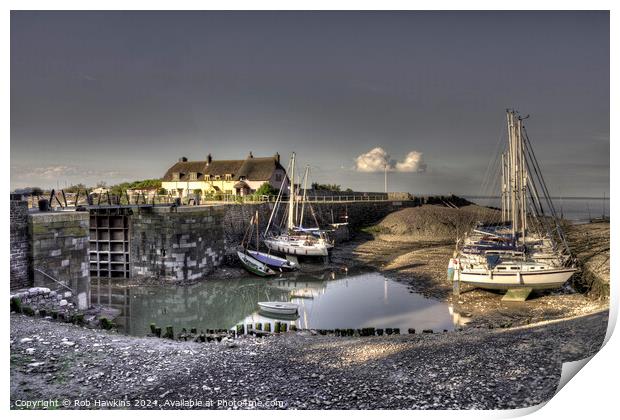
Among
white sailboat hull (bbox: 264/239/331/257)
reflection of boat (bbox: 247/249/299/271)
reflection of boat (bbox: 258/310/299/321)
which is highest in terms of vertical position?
white sailboat hull (bbox: 264/239/331/257)

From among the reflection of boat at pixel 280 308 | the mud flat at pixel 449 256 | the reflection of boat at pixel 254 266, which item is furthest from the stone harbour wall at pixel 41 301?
the mud flat at pixel 449 256

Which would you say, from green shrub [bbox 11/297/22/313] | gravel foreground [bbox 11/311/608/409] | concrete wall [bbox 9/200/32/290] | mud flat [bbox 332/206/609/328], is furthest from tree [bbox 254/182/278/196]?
gravel foreground [bbox 11/311/608/409]

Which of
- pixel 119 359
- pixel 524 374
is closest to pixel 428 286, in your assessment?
pixel 524 374

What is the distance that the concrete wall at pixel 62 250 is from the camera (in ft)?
34.8

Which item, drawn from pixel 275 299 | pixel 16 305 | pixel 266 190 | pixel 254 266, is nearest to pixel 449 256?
pixel 254 266

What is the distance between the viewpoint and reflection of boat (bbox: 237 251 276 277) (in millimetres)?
19906

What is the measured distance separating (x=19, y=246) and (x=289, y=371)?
22.3ft

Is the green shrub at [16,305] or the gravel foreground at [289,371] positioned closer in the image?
the gravel foreground at [289,371]

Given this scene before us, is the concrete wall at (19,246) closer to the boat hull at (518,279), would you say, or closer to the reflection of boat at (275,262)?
the reflection of boat at (275,262)

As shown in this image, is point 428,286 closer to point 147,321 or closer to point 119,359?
point 147,321

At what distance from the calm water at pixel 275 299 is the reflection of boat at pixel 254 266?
1.57 feet

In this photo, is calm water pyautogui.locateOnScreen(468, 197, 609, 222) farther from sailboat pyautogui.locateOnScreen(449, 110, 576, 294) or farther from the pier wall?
the pier wall

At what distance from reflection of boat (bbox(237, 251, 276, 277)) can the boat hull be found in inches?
328

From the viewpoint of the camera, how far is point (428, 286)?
18.0m
